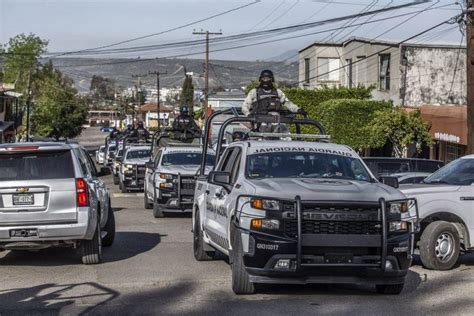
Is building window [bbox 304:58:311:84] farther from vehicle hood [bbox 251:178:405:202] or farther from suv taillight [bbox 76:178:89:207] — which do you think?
vehicle hood [bbox 251:178:405:202]

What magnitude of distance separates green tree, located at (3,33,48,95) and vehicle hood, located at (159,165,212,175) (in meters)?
89.3

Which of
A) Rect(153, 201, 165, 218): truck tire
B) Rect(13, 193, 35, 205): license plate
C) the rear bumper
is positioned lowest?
Rect(153, 201, 165, 218): truck tire

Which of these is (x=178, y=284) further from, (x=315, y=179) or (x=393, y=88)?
(x=393, y=88)

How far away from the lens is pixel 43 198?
12555mm

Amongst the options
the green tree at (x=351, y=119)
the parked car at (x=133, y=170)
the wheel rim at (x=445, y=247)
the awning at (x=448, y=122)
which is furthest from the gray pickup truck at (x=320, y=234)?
the green tree at (x=351, y=119)

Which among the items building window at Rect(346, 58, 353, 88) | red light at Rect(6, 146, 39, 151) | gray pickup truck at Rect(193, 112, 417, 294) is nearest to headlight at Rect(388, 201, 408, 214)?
gray pickup truck at Rect(193, 112, 417, 294)

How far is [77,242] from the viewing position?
42.9ft

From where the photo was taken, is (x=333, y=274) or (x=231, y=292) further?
(x=231, y=292)

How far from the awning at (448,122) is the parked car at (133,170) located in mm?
11374

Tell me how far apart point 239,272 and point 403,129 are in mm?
26321

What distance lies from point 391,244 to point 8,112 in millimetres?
77925

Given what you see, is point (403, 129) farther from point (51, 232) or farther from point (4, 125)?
point (4, 125)

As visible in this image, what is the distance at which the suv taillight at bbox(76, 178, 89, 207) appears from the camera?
12.7 meters

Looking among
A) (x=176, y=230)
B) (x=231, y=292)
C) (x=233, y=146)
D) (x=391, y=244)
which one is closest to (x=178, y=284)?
(x=231, y=292)
